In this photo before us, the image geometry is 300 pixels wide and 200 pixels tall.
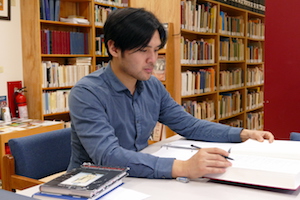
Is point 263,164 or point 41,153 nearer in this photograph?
point 263,164

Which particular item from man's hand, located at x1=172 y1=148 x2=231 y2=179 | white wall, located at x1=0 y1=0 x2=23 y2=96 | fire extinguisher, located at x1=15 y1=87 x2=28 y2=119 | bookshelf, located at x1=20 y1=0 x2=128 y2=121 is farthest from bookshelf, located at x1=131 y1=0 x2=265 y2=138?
man's hand, located at x1=172 y1=148 x2=231 y2=179

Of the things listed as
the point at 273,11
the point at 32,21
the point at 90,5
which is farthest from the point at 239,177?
the point at 90,5

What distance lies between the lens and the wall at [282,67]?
9.85 ft

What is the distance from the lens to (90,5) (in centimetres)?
450

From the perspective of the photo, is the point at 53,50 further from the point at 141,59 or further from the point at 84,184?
the point at 84,184

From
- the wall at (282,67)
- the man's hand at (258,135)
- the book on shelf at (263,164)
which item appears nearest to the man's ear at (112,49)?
the book on shelf at (263,164)

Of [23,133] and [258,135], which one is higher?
[258,135]

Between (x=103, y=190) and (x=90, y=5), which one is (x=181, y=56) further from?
(x=103, y=190)

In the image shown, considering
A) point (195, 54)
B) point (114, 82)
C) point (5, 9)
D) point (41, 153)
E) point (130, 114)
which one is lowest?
point (41, 153)

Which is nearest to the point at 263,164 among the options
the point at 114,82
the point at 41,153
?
the point at 114,82

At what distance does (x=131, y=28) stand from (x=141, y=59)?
140 mm

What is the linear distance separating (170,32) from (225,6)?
1.54 meters

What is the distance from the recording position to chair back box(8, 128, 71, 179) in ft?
6.02

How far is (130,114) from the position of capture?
5.45 ft
